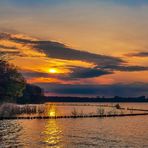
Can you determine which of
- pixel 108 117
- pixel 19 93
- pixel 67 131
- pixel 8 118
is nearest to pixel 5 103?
pixel 19 93

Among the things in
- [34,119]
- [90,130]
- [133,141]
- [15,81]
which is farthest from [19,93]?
[133,141]

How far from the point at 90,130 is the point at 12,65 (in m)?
75.1

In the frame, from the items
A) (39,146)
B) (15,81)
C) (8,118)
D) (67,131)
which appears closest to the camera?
(39,146)

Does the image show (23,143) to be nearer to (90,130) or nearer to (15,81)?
(90,130)

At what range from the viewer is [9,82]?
163375 millimetres

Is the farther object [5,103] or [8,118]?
[5,103]

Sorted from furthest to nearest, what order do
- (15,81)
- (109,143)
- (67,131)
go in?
(15,81)
(67,131)
(109,143)

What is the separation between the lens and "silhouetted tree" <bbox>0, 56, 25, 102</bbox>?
161375mm

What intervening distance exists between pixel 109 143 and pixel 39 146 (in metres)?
14.2

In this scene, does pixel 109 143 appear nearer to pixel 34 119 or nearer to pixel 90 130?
pixel 90 130

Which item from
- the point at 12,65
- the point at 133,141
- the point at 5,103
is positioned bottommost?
the point at 133,141

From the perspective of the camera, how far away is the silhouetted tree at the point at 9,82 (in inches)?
6353

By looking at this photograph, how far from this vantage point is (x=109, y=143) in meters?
77.1

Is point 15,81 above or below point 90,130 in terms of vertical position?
above
